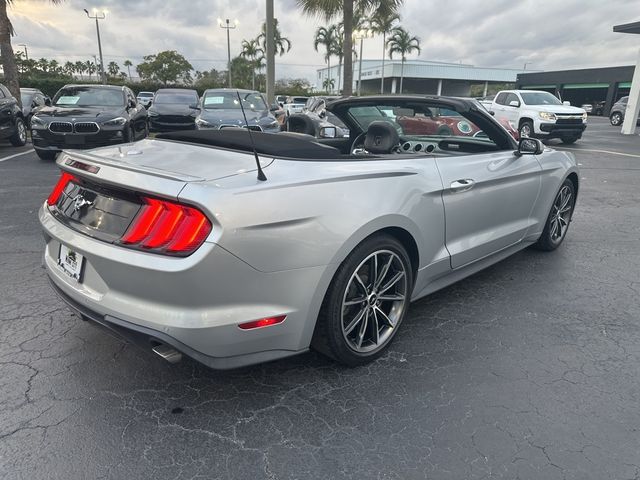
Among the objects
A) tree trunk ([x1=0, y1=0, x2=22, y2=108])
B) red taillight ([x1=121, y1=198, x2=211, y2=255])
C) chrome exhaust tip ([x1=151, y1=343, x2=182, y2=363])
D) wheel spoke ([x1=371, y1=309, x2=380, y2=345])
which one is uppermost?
tree trunk ([x1=0, y1=0, x2=22, y2=108])

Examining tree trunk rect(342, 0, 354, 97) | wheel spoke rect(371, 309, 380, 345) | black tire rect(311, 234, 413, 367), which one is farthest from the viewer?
tree trunk rect(342, 0, 354, 97)

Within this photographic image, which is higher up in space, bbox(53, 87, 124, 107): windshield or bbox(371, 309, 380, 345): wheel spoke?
bbox(53, 87, 124, 107): windshield

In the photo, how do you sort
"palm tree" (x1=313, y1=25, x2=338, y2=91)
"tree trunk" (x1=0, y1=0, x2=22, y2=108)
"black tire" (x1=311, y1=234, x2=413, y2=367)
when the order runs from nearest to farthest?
"black tire" (x1=311, y1=234, x2=413, y2=367), "tree trunk" (x1=0, y1=0, x2=22, y2=108), "palm tree" (x1=313, y1=25, x2=338, y2=91)

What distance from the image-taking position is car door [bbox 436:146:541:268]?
3.09m

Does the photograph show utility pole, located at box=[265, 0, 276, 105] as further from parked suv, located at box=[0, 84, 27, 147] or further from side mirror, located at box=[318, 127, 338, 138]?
side mirror, located at box=[318, 127, 338, 138]

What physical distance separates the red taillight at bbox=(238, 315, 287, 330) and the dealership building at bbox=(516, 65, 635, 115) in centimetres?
4501

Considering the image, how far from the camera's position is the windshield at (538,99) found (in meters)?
15.9

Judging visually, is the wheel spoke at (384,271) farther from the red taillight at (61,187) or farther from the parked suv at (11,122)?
the parked suv at (11,122)

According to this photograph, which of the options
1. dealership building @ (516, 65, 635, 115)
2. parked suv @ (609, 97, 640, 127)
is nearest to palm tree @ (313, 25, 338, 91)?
dealership building @ (516, 65, 635, 115)

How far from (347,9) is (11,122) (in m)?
12.8

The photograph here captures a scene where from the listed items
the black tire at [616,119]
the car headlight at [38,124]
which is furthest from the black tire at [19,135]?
the black tire at [616,119]

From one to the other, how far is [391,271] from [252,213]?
1.09m

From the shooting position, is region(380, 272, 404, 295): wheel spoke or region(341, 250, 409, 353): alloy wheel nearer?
region(341, 250, 409, 353): alloy wheel

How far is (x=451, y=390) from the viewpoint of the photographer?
2.53m
